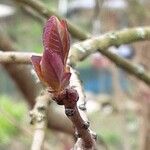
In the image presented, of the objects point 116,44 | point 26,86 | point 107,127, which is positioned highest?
point 116,44

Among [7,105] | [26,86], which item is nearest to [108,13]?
[7,105]

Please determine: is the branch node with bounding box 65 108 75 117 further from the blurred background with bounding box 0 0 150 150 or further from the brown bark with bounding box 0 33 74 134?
the brown bark with bounding box 0 33 74 134

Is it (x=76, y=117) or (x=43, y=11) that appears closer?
(x=76, y=117)

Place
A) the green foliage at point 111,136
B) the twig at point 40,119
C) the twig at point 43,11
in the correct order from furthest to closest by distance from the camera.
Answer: the green foliage at point 111,136 < the twig at point 43,11 < the twig at point 40,119

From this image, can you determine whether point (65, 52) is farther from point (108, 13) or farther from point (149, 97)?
point (108, 13)

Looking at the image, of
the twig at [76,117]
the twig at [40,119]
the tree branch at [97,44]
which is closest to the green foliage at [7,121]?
the tree branch at [97,44]

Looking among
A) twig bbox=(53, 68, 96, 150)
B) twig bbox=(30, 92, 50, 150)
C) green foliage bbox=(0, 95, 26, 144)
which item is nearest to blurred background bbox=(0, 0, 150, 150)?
green foliage bbox=(0, 95, 26, 144)

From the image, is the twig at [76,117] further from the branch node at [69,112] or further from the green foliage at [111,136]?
the green foliage at [111,136]

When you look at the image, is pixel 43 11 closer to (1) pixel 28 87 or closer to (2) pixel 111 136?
(1) pixel 28 87

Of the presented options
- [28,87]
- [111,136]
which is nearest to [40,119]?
[28,87]

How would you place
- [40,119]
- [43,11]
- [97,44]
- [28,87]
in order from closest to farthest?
[40,119] < [97,44] < [43,11] < [28,87]

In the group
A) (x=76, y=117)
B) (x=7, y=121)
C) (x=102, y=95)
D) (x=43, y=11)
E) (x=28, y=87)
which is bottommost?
(x=102, y=95)
